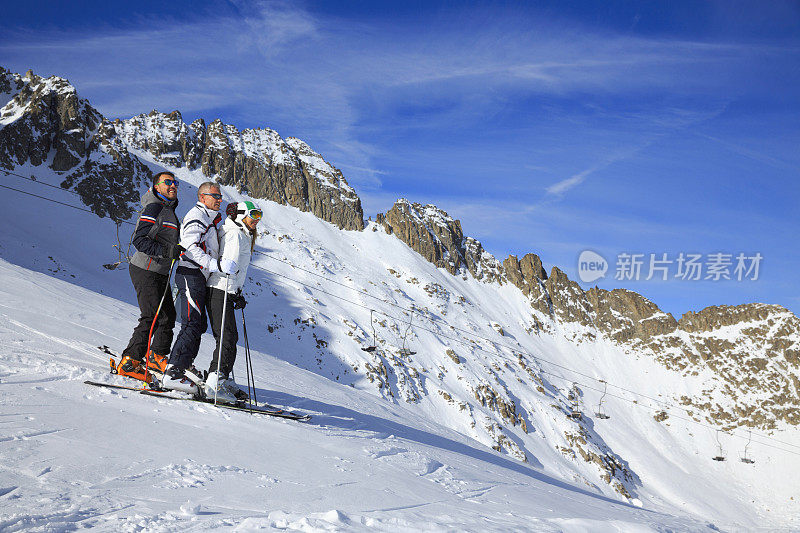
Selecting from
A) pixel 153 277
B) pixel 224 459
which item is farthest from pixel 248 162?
pixel 224 459

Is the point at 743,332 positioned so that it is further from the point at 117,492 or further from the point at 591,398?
the point at 117,492

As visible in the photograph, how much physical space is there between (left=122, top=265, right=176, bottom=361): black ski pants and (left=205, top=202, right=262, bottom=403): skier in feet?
2.53

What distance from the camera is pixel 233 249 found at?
7.23m

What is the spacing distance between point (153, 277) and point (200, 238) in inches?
44.8

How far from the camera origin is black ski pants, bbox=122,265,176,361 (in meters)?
7.39

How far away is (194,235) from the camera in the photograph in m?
6.96

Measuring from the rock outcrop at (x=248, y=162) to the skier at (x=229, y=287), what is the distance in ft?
299

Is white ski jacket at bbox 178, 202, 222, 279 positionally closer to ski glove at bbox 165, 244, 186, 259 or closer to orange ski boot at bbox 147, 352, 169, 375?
Result: ski glove at bbox 165, 244, 186, 259

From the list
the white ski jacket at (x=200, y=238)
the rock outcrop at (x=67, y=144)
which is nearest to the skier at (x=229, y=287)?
the white ski jacket at (x=200, y=238)

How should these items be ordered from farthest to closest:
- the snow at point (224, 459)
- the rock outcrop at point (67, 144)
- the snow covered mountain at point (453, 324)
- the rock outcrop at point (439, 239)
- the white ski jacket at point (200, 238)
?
the rock outcrop at point (439, 239)
the rock outcrop at point (67, 144)
the snow covered mountain at point (453, 324)
the white ski jacket at point (200, 238)
the snow at point (224, 459)

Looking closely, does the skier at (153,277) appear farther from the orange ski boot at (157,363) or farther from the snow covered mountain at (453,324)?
the snow covered mountain at (453,324)

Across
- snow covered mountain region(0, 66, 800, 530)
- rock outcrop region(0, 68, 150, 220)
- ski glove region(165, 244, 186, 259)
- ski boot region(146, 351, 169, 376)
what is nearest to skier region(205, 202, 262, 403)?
ski glove region(165, 244, 186, 259)

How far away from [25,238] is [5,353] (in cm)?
5097

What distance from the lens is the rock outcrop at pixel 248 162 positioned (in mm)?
91438
